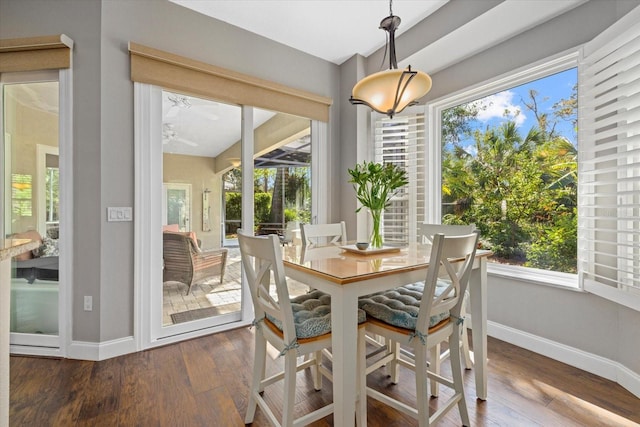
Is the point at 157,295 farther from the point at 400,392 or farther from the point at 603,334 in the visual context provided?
the point at 603,334

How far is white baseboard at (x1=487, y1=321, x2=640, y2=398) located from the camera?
1825mm

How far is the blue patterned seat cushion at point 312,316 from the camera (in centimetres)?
133

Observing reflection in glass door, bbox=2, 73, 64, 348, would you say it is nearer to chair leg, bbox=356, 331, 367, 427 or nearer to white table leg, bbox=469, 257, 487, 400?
chair leg, bbox=356, 331, 367, 427

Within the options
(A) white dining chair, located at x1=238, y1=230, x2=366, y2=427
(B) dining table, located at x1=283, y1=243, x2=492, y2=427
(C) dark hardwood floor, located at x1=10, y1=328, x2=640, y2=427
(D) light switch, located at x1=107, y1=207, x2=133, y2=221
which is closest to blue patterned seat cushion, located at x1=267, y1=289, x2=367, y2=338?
(A) white dining chair, located at x1=238, y1=230, x2=366, y2=427

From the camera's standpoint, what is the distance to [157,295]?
2404 mm

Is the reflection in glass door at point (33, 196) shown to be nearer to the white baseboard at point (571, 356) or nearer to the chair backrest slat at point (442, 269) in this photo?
the chair backrest slat at point (442, 269)

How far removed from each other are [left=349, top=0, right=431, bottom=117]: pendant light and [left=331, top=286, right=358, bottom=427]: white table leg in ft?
3.77

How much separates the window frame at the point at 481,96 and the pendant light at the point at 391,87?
53.0 inches

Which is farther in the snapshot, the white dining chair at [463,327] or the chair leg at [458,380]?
the white dining chair at [463,327]

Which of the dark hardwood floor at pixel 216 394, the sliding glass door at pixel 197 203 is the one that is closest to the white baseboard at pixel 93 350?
the dark hardwood floor at pixel 216 394

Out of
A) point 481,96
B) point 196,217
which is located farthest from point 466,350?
point 196,217

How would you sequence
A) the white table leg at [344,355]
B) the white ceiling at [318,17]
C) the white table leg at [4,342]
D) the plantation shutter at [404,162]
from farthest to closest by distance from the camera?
the plantation shutter at [404,162] < the white ceiling at [318,17] < the white table leg at [344,355] < the white table leg at [4,342]

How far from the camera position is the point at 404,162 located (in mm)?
3277

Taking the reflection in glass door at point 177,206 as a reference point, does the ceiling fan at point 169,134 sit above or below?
above
